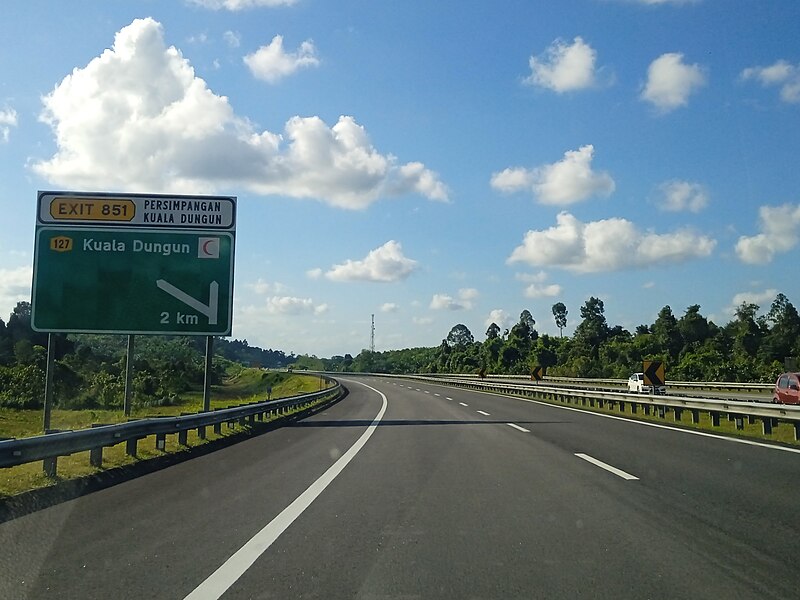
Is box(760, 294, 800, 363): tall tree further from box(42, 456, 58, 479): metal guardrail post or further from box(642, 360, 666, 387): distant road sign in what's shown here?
box(42, 456, 58, 479): metal guardrail post

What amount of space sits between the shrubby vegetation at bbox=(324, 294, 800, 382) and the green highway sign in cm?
4915

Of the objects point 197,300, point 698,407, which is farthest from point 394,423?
point 698,407

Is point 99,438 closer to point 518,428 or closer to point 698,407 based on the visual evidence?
point 518,428

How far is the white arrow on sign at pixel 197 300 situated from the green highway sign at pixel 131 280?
0.03 meters

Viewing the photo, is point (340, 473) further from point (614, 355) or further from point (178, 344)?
point (614, 355)

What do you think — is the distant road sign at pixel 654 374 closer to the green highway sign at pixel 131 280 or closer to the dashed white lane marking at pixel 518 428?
the dashed white lane marking at pixel 518 428

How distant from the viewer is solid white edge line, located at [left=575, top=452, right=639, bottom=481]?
1102 centimetres

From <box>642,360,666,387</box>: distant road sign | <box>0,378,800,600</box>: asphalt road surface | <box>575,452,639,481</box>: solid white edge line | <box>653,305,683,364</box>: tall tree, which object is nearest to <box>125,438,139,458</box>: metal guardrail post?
<box>0,378,800,600</box>: asphalt road surface

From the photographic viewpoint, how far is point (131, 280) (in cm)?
2094

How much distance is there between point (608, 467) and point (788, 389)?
70.4 ft

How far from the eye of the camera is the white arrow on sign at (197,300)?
21.0 m

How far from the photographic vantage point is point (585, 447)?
15375mm

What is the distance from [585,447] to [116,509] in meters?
9.53

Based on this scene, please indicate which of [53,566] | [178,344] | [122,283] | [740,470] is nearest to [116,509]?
[53,566]
